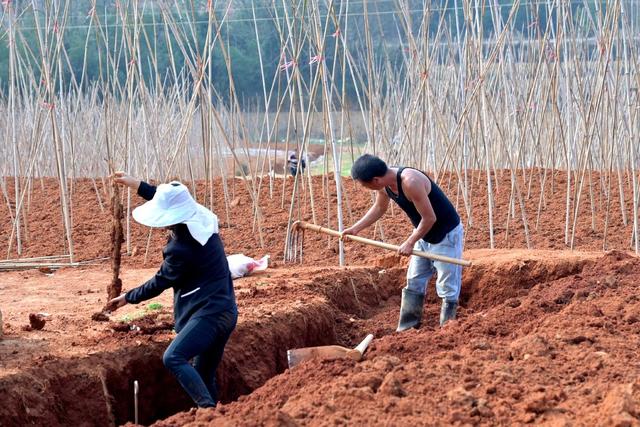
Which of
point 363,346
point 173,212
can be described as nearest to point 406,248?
point 363,346

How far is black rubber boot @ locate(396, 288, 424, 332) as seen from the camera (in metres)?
5.78

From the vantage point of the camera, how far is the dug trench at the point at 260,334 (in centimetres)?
450

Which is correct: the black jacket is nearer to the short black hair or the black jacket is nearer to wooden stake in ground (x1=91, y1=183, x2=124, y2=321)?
wooden stake in ground (x1=91, y1=183, x2=124, y2=321)

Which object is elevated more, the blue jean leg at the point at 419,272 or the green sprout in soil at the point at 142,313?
the blue jean leg at the point at 419,272

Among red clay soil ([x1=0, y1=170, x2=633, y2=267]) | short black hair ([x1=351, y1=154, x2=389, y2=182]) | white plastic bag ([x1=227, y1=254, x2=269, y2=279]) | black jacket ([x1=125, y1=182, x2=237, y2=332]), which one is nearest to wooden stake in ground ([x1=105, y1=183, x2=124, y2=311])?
black jacket ([x1=125, y1=182, x2=237, y2=332])

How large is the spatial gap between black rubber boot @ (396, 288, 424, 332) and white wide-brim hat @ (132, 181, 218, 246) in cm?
200

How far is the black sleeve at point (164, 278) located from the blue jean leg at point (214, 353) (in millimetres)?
308

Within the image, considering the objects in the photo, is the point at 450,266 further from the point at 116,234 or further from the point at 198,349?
the point at 116,234

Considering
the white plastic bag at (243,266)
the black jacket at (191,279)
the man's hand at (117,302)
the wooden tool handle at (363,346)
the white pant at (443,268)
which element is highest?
the black jacket at (191,279)

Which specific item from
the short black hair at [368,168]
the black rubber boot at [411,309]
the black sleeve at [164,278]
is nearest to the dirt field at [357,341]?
the black rubber boot at [411,309]

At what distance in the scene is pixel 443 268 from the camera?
557 centimetres

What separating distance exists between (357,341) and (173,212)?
247 cm

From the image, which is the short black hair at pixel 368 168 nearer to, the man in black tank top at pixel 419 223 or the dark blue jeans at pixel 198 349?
the man in black tank top at pixel 419 223

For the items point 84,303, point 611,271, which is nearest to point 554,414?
point 611,271
